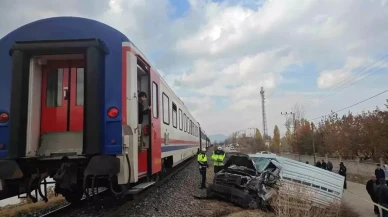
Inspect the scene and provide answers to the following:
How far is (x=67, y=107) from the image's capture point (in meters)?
6.47

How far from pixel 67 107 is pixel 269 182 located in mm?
6421

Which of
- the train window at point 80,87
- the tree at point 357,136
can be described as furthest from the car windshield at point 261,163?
the tree at point 357,136

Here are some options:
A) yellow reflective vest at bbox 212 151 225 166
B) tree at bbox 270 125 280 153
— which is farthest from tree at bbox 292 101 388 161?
tree at bbox 270 125 280 153

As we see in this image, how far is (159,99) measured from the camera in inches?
357

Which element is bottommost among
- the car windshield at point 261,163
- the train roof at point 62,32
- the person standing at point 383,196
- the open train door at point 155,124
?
the person standing at point 383,196

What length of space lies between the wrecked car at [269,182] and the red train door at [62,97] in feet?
18.2

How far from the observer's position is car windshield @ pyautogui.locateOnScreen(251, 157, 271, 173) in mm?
11181

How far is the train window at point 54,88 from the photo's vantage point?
6.35 meters

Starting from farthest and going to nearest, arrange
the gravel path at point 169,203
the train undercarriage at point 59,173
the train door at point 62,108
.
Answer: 1. the gravel path at point 169,203
2. the train door at point 62,108
3. the train undercarriage at point 59,173

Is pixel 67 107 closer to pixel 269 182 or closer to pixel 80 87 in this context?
pixel 80 87

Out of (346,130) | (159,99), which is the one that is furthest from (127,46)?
(346,130)

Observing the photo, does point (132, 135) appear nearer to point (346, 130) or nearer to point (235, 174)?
point (235, 174)

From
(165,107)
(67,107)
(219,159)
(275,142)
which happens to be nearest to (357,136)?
(219,159)

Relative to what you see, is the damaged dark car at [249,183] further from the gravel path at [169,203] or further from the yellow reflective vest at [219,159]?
the yellow reflective vest at [219,159]
